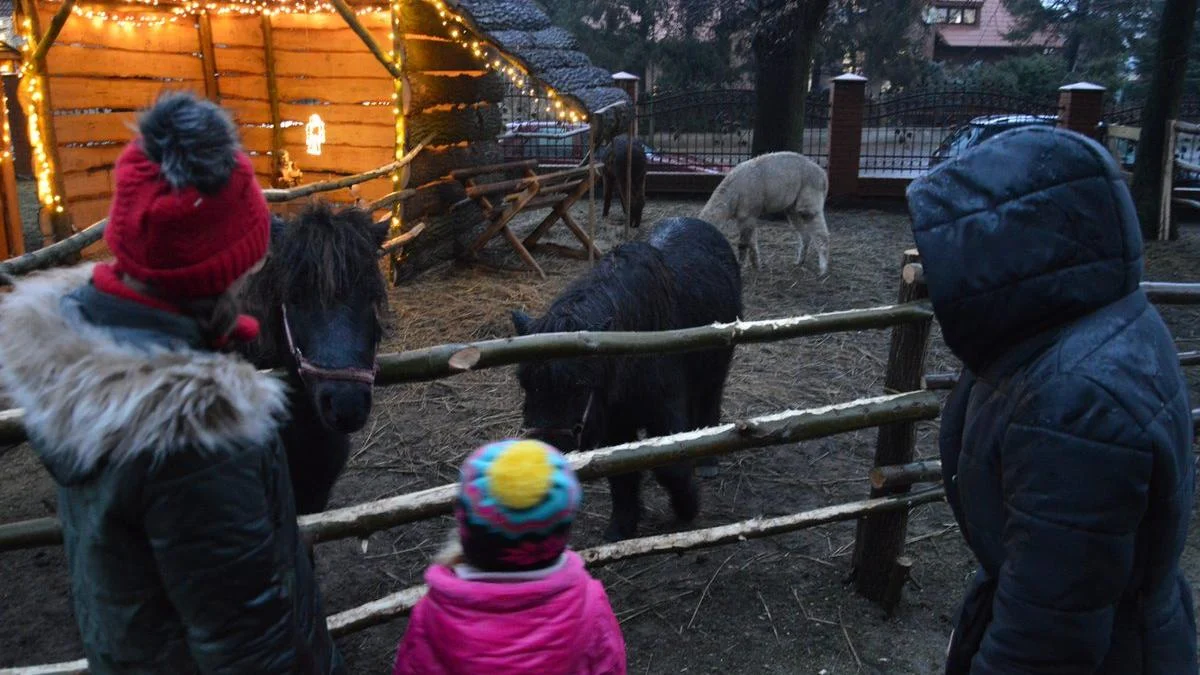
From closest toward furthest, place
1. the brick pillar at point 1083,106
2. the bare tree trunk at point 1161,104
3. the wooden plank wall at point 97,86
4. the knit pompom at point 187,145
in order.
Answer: the knit pompom at point 187,145 < the wooden plank wall at point 97,86 < the bare tree trunk at point 1161,104 < the brick pillar at point 1083,106

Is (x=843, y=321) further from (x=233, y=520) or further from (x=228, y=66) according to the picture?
(x=228, y=66)

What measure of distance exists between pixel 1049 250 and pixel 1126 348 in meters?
0.21

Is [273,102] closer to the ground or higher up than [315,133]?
higher up

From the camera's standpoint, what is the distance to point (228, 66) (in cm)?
1066

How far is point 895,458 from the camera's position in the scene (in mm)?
3527

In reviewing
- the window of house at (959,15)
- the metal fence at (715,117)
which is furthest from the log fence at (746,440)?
the window of house at (959,15)

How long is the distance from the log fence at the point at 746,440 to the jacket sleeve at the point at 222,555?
50.7 inches

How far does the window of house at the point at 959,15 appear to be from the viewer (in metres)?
38.7

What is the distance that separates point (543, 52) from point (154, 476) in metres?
6.88

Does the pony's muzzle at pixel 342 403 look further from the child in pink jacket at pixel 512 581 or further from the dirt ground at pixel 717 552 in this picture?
the child in pink jacket at pixel 512 581

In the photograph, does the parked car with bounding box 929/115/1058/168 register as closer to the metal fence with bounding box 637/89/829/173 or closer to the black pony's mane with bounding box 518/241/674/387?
the metal fence with bounding box 637/89/829/173

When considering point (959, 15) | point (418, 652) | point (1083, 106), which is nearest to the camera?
point (418, 652)

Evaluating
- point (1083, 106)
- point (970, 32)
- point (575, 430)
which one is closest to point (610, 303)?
point (575, 430)

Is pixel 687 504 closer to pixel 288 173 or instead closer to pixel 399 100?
pixel 399 100
